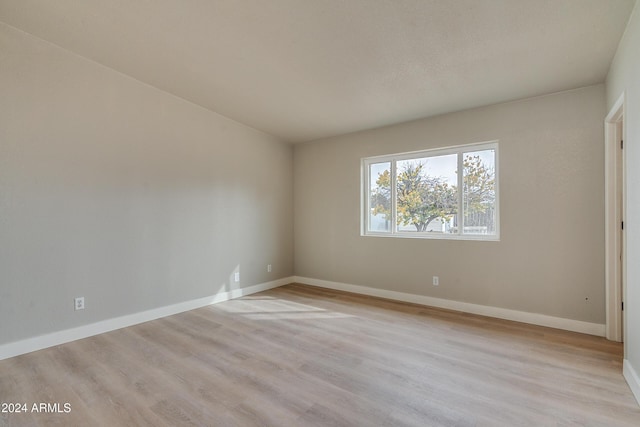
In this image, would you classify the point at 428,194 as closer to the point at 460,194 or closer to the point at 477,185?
the point at 460,194

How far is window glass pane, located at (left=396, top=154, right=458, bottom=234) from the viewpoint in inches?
153

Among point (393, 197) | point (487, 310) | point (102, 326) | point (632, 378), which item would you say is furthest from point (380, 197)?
point (102, 326)

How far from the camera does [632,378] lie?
1975mm

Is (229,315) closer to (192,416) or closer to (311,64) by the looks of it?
(192,416)

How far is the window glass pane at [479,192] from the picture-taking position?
11.7 ft

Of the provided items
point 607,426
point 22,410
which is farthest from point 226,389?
point 607,426

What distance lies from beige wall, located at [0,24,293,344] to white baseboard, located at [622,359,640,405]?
4200 mm

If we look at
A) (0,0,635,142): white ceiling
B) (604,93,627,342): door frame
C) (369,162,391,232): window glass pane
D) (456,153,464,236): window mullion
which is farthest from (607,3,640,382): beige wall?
(369,162,391,232): window glass pane

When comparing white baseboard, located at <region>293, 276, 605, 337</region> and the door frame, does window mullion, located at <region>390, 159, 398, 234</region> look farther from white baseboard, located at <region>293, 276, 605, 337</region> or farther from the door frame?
the door frame

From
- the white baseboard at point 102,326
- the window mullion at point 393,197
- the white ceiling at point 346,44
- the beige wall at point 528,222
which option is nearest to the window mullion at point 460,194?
the beige wall at point 528,222

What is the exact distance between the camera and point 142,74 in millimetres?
3148

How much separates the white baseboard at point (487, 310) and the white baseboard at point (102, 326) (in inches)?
75.8

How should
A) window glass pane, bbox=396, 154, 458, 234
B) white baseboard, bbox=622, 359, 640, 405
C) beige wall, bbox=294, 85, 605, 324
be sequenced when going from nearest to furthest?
white baseboard, bbox=622, 359, 640, 405 < beige wall, bbox=294, 85, 605, 324 < window glass pane, bbox=396, 154, 458, 234

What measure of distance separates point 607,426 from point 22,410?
138 inches
